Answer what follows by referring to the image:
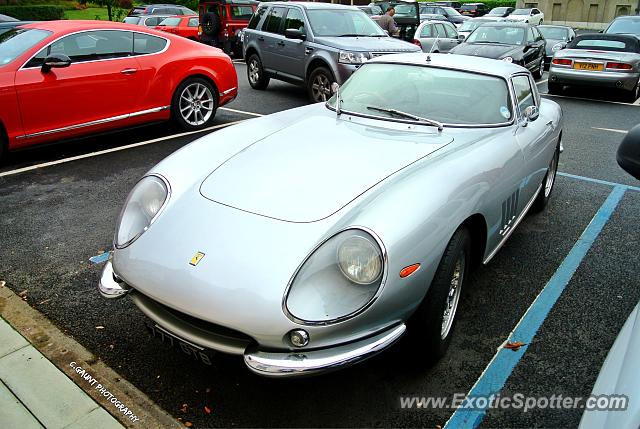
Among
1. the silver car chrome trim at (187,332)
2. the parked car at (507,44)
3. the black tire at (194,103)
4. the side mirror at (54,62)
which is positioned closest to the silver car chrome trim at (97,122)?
the black tire at (194,103)

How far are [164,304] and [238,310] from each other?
40cm

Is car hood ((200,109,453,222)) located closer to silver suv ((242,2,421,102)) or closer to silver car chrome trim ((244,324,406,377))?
silver car chrome trim ((244,324,406,377))

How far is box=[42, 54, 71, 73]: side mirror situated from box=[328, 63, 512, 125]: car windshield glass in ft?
11.6

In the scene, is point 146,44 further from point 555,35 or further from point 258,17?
point 555,35

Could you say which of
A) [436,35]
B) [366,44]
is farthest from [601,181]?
[436,35]

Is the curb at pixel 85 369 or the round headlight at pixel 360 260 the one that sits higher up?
the round headlight at pixel 360 260

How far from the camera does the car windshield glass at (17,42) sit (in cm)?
584

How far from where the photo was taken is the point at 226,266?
232cm

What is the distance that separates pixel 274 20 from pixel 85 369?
8808 mm

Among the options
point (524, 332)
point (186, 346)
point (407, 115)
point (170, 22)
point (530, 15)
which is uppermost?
point (407, 115)

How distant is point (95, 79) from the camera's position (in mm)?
6207

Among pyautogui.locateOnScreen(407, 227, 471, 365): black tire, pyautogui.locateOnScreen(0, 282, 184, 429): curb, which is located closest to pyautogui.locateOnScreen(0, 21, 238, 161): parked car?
pyautogui.locateOnScreen(0, 282, 184, 429): curb

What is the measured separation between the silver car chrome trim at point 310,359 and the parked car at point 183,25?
17576 mm

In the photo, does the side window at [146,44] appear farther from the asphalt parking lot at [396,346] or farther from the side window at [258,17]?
the side window at [258,17]
